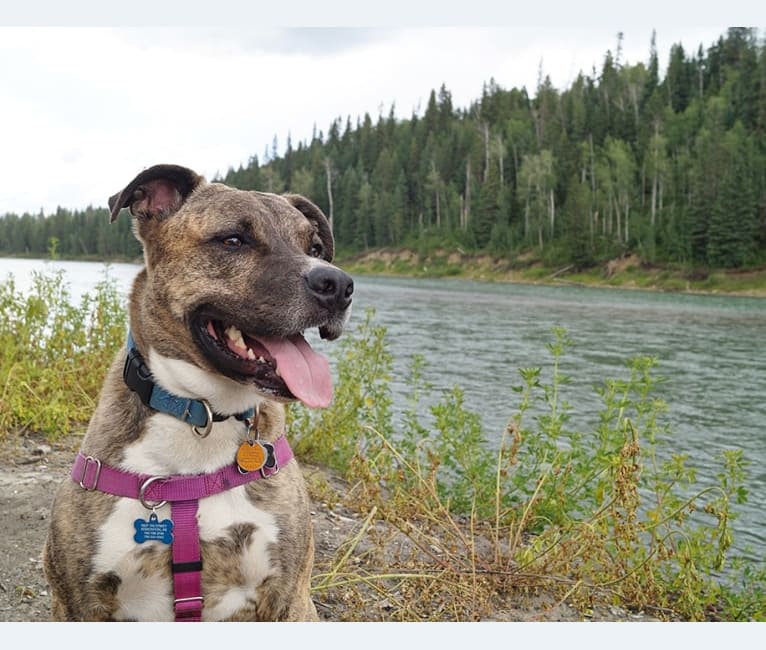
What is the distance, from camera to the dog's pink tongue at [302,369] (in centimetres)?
279

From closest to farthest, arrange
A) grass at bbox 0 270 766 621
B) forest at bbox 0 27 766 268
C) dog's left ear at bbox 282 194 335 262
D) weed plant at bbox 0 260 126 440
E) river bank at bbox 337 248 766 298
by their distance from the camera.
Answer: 1. dog's left ear at bbox 282 194 335 262
2. grass at bbox 0 270 766 621
3. weed plant at bbox 0 260 126 440
4. river bank at bbox 337 248 766 298
5. forest at bbox 0 27 766 268

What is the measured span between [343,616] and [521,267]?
177 feet

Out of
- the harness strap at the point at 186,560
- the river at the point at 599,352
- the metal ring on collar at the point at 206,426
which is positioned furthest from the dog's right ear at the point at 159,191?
the harness strap at the point at 186,560

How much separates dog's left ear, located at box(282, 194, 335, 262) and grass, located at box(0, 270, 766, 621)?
48.9 inches

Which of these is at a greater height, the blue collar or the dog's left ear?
the dog's left ear

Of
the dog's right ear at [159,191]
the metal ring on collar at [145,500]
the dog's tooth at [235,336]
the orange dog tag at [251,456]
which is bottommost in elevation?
the metal ring on collar at [145,500]

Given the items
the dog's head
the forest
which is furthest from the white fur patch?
the forest

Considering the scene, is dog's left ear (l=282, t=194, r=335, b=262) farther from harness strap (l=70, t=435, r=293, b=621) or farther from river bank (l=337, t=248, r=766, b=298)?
river bank (l=337, t=248, r=766, b=298)

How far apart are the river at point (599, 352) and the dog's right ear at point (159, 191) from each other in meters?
0.30

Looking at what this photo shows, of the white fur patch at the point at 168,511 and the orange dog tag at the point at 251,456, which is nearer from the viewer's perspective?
the white fur patch at the point at 168,511

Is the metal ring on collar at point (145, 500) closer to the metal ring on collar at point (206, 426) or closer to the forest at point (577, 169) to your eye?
the metal ring on collar at point (206, 426)

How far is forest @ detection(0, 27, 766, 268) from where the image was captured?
50.1 m

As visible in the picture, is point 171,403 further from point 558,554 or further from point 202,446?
point 558,554

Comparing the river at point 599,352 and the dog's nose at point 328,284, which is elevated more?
the dog's nose at point 328,284
